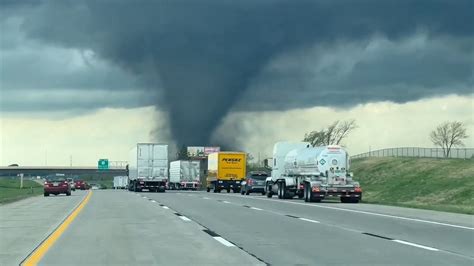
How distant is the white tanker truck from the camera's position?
42.5 m

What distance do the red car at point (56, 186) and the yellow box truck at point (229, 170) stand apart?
734 inches

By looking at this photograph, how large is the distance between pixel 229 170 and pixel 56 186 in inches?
813

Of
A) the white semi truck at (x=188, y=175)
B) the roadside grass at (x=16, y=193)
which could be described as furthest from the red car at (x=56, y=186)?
Result: the white semi truck at (x=188, y=175)

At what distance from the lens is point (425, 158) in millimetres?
75688

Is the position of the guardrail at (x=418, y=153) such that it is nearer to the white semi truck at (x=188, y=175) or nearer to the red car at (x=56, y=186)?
the white semi truck at (x=188, y=175)

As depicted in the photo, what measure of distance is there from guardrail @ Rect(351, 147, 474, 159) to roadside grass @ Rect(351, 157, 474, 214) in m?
2.97

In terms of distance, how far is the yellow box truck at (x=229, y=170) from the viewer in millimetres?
74000

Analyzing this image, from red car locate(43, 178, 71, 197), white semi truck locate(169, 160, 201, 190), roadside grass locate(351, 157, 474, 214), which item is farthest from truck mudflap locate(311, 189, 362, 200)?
white semi truck locate(169, 160, 201, 190)

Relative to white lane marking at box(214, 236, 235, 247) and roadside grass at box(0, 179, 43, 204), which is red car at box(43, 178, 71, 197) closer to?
roadside grass at box(0, 179, 43, 204)

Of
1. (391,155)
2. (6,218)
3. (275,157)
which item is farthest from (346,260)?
(391,155)

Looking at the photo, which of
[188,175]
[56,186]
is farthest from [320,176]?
[188,175]

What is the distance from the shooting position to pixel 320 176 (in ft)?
A: 142

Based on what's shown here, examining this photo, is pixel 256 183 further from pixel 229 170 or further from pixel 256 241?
pixel 256 241

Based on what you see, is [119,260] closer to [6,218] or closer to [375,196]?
[6,218]
